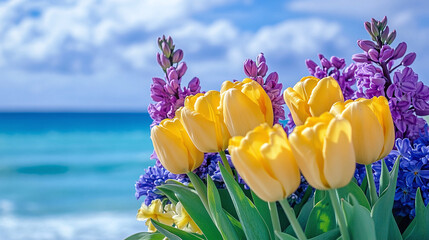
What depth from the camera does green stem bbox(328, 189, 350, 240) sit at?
45 centimetres

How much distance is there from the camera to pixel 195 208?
69cm

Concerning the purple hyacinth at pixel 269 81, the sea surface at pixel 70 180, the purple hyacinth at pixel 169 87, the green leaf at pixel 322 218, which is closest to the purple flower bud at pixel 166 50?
the purple hyacinth at pixel 169 87

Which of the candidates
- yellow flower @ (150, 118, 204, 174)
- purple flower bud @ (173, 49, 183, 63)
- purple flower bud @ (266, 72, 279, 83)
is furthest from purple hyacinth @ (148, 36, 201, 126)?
yellow flower @ (150, 118, 204, 174)

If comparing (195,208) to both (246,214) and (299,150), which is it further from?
(299,150)

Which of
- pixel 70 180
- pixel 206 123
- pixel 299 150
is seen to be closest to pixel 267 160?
pixel 299 150

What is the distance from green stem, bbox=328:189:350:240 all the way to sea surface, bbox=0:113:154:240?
1076 millimetres

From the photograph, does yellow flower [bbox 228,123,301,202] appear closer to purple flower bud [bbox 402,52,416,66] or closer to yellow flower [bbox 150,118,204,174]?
yellow flower [bbox 150,118,204,174]

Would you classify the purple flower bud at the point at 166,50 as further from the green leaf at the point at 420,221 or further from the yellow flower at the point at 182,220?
the green leaf at the point at 420,221

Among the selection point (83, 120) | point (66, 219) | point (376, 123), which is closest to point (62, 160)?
point (66, 219)

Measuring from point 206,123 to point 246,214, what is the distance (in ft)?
0.33

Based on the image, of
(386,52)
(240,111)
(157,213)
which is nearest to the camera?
(240,111)

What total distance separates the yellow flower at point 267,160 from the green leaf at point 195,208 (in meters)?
0.26

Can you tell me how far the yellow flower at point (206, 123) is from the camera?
0.55m

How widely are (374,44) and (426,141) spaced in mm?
145
